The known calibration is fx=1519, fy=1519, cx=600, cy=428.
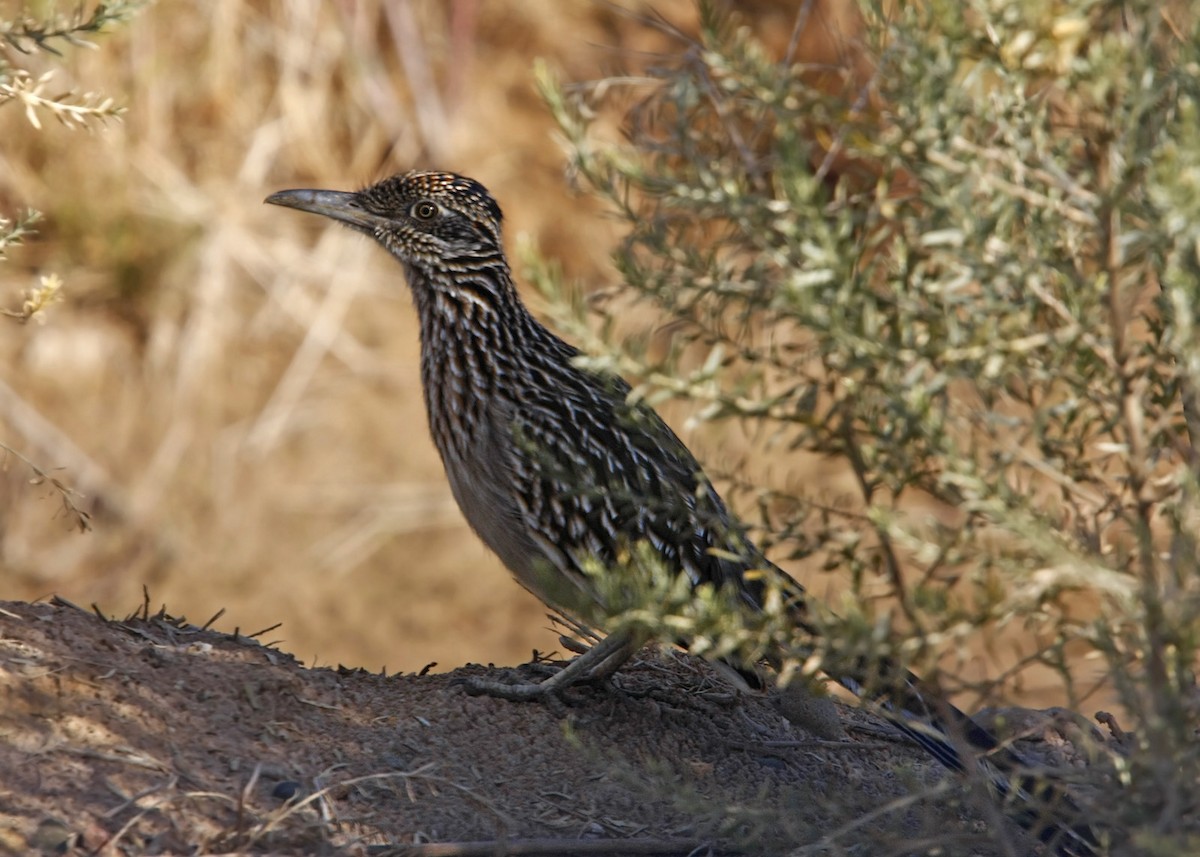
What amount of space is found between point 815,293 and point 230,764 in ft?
6.32

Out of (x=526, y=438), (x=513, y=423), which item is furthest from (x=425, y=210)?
(x=513, y=423)

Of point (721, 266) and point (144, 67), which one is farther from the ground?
point (144, 67)

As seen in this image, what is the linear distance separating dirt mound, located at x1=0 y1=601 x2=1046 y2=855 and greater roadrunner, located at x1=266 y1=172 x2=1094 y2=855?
10.1 inches

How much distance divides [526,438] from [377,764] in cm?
108

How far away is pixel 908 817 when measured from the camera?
4.05m

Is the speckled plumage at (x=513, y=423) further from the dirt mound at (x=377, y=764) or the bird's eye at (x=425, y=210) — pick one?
the dirt mound at (x=377, y=764)

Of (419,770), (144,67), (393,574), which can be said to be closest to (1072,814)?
(419,770)

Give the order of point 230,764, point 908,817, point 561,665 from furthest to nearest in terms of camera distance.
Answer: point 561,665 < point 908,817 < point 230,764

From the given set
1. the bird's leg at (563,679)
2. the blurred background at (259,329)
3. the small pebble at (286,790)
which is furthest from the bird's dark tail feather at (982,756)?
the blurred background at (259,329)

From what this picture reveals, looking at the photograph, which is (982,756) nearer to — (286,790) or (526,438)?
(286,790)

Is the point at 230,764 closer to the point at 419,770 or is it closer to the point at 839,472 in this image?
the point at 419,770

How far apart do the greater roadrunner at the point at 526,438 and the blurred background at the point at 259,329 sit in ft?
14.9

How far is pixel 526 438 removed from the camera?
447cm

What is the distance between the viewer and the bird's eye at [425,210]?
535 cm
